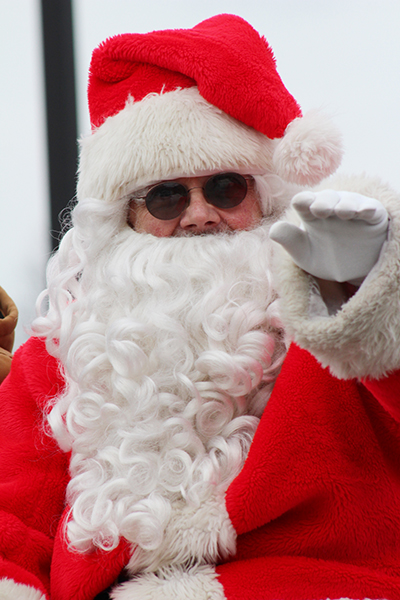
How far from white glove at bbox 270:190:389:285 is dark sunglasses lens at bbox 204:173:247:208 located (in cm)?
47

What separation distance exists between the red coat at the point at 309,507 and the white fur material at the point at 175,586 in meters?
0.02

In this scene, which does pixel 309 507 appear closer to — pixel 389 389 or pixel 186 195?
pixel 389 389

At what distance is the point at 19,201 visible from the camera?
2340 millimetres

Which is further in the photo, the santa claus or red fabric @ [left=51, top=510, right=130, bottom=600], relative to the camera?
red fabric @ [left=51, top=510, right=130, bottom=600]

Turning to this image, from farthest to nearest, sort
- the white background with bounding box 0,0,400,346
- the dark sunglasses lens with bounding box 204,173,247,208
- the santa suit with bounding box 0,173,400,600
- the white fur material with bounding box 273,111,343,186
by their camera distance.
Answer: the white background with bounding box 0,0,400,346, the dark sunglasses lens with bounding box 204,173,247,208, the white fur material with bounding box 273,111,343,186, the santa suit with bounding box 0,173,400,600

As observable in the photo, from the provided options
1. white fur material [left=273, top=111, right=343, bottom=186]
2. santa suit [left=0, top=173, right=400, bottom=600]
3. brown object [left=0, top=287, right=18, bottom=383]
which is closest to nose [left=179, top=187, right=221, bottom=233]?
white fur material [left=273, top=111, right=343, bottom=186]

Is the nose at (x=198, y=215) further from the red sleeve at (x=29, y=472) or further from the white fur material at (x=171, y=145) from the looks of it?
the red sleeve at (x=29, y=472)

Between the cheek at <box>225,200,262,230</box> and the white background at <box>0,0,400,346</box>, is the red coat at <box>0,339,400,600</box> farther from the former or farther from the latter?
the white background at <box>0,0,400,346</box>

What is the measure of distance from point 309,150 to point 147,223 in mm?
373

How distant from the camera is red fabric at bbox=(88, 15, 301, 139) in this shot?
113cm

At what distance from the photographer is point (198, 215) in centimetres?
117

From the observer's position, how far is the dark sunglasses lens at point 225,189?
1.17 metres

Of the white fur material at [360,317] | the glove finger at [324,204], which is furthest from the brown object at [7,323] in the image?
the glove finger at [324,204]

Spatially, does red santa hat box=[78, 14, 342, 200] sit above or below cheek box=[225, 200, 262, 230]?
above
